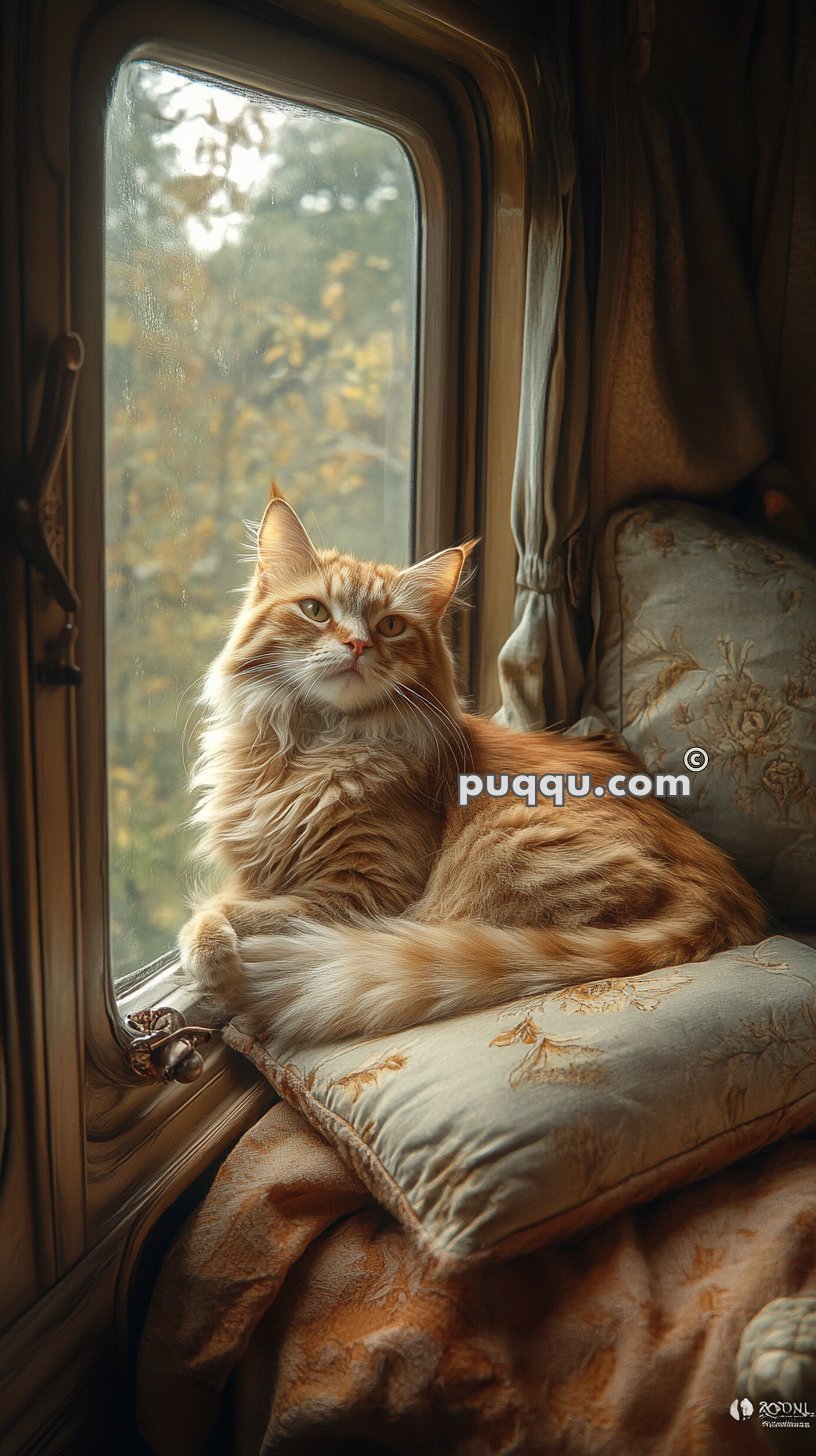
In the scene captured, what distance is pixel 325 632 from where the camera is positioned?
1.22m

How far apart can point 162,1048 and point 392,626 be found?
596mm

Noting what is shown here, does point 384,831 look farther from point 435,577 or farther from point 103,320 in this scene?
point 103,320

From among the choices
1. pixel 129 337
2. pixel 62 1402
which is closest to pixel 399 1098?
pixel 62 1402

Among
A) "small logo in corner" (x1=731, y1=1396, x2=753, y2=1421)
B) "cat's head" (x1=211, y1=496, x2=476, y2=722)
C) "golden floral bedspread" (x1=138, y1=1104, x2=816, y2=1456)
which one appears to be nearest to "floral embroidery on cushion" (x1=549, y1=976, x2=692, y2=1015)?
"golden floral bedspread" (x1=138, y1=1104, x2=816, y2=1456)

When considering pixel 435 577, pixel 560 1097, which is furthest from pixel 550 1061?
pixel 435 577

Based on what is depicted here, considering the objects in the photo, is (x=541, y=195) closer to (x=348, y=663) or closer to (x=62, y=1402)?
(x=348, y=663)

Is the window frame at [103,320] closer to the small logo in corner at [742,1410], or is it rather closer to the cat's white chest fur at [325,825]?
the cat's white chest fur at [325,825]

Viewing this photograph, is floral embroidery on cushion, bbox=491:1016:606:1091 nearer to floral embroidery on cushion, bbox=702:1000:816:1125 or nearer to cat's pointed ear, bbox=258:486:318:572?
floral embroidery on cushion, bbox=702:1000:816:1125

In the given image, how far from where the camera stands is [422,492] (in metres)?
1.59

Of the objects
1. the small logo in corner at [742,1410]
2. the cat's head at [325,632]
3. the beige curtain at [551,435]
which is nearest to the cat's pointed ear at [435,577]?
the cat's head at [325,632]

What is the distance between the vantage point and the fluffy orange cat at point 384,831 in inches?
42.8

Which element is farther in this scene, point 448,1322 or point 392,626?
point 392,626

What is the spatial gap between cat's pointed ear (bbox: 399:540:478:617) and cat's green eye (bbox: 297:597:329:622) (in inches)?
4.7

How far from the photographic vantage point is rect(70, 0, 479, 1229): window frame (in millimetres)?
854
